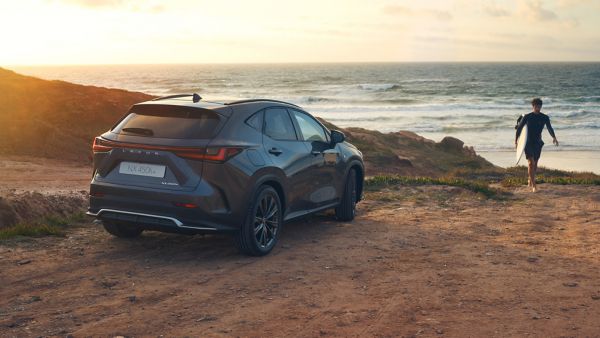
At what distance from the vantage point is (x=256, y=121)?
7578 mm

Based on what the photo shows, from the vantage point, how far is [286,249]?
25.9ft

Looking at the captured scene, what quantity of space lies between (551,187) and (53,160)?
11494mm

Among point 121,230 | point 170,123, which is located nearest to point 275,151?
point 170,123

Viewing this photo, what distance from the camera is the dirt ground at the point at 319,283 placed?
17.2ft

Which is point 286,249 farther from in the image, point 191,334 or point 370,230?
point 191,334

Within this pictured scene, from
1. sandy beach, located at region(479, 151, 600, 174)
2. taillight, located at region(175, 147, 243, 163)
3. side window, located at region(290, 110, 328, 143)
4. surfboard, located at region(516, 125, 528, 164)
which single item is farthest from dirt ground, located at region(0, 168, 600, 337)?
sandy beach, located at region(479, 151, 600, 174)

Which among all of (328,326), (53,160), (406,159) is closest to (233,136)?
(328,326)

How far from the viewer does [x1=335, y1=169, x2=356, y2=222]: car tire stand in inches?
382

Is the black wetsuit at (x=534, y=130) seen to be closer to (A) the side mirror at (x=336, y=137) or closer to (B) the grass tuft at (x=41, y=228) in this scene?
(A) the side mirror at (x=336, y=137)

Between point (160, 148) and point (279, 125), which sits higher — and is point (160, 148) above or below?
below

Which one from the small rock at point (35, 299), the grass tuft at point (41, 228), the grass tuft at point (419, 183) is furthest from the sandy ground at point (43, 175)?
the grass tuft at point (419, 183)

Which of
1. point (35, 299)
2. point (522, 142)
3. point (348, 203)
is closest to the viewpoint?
point (35, 299)

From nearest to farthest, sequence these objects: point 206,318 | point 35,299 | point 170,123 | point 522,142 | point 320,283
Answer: point 206,318 < point 35,299 < point 320,283 < point 170,123 < point 522,142

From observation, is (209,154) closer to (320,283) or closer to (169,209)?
(169,209)
